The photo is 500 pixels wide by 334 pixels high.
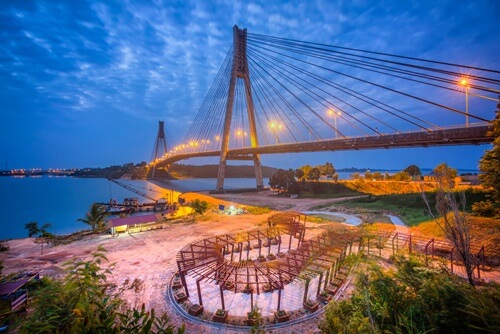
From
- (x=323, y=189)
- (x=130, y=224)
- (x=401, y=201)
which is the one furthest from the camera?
(x=323, y=189)

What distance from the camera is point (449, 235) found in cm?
707

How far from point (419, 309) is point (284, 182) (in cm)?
4416

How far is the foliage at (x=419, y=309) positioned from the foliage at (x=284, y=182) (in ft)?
133

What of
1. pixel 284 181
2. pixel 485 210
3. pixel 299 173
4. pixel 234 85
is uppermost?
pixel 234 85

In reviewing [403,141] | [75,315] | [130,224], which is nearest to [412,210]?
[403,141]

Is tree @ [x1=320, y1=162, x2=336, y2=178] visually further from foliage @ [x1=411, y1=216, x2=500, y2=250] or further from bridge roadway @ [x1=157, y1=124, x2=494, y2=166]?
foliage @ [x1=411, y1=216, x2=500, y2=250]

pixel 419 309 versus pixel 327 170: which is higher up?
pixel 327 170

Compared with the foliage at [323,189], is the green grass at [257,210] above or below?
below

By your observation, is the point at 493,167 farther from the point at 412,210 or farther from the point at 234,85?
the point at 234,85

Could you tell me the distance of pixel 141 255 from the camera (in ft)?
51.2

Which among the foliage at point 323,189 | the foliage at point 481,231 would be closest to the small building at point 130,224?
the foliage at point 481,231

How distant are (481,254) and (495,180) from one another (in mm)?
4443

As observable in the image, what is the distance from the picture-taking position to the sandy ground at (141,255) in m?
10.7

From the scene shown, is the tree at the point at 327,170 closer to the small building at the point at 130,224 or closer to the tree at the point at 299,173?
the tree at the point at 299,173
